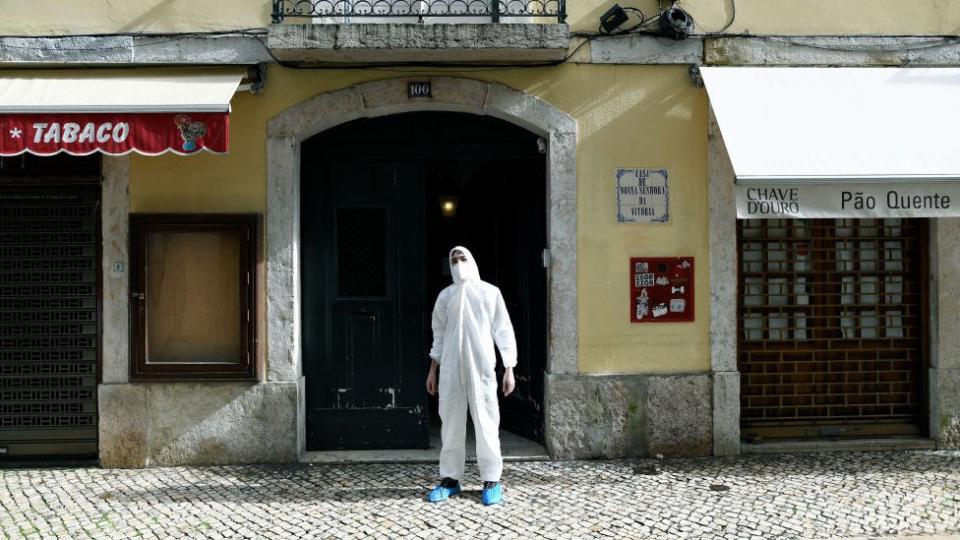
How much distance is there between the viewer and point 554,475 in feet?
21.1

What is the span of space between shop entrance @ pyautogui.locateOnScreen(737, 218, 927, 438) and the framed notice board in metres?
0.64

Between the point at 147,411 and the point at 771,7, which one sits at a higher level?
the point at 771,7

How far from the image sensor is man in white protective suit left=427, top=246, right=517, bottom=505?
18.8 feet

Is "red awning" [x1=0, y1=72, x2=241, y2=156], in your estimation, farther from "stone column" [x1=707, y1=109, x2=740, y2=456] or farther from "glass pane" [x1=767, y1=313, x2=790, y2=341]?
"glass pane" [x1=767, y1=313, x2=790, y2=341]

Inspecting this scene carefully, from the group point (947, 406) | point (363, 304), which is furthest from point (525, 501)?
point (947, 406)

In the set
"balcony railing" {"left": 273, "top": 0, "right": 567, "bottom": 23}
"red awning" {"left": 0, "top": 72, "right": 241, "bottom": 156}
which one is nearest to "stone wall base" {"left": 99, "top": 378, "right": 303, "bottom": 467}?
"red awning" {"left": 0, "top": 72, "right": 241, "bottom": 156}

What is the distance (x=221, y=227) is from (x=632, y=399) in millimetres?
Result: 3635

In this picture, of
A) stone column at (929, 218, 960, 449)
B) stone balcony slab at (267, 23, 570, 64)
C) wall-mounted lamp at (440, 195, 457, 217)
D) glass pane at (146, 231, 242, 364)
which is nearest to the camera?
stone balcony slab at (267, 23, 570, 64)

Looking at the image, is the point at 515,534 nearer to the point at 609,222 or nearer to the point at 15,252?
the point at 609,222

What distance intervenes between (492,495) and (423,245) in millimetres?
2382

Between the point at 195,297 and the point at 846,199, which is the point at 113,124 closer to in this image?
the point at 195,297

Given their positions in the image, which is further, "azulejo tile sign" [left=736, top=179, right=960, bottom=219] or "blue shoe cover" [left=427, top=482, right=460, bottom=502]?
"azulejo tile sign" [left=736, top=179, right=960, bottom=219]

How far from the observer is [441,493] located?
5770mm

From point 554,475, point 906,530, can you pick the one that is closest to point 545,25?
point 554,475
